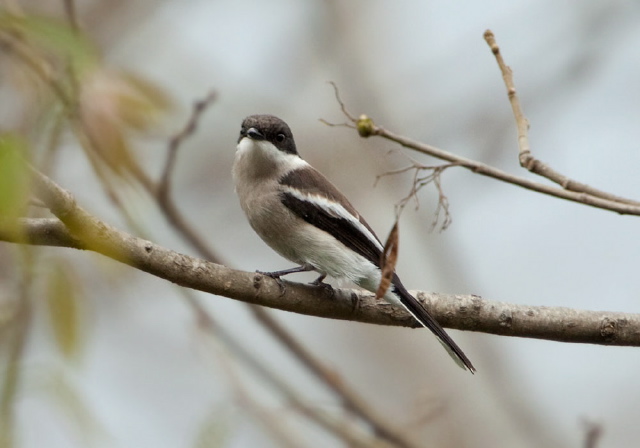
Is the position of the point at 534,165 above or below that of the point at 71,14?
above

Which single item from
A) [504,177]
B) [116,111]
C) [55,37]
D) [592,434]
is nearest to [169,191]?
[116,111]

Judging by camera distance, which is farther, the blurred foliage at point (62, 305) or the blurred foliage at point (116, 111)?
the blurred foliage at point (116, 111)

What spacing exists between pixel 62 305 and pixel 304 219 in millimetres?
1868

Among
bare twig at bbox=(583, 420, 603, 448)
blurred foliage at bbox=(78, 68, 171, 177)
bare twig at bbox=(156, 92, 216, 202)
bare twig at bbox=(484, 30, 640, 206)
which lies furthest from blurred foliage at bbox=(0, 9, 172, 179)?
bare twig at bbox=(583, 420, 603, 448)

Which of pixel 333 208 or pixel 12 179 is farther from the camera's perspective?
pixel 333 208

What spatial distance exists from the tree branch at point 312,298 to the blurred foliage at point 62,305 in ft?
0.39

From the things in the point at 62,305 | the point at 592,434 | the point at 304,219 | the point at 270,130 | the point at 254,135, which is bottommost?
the point at 62,305

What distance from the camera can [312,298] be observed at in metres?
4.00

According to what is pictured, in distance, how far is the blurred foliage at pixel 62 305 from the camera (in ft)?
10.3

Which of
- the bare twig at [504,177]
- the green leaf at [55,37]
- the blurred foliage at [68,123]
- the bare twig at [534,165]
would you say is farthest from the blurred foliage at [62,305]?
the bare twig at [534,165]

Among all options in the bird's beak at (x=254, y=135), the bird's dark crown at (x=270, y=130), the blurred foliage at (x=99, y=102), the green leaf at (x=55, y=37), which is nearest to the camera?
the green leaf at (x=55, y=37)

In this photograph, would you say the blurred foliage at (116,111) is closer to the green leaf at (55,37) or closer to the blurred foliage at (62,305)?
the blurred foliage at (62,305)

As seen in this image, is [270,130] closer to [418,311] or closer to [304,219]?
[304,219]

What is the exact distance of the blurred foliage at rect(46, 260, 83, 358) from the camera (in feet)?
10.3
